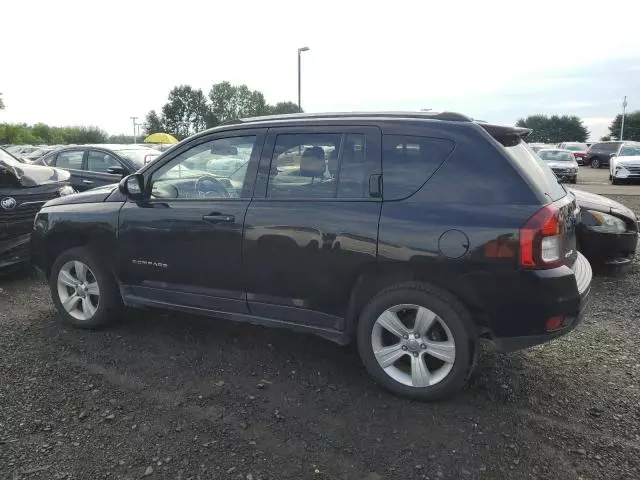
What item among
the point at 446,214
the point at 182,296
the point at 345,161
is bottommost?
the point at 182,296

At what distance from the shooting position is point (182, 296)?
4.05m

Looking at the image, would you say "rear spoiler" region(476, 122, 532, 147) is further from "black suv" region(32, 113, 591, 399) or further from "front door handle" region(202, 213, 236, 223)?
"front door handle" region(202, 213, 236, 223)

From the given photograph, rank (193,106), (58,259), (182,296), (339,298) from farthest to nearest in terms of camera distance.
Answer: (193,106)
(58,259)
(182,296)
(339,298)

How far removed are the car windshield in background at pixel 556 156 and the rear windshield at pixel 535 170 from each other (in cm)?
1922

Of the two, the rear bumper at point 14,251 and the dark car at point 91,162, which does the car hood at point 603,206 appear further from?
the dark car at point 91,162

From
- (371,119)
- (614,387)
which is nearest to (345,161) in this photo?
(371,119)

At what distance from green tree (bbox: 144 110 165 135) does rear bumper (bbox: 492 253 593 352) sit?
87072mm

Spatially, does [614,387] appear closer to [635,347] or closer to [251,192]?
[635,347]

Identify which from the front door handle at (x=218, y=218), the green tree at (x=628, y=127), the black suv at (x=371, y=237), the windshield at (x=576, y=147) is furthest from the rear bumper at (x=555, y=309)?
the green tree at (x=628, y=127)

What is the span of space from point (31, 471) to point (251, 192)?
2.11 meters

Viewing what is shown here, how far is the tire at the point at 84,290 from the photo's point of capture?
4379 mm

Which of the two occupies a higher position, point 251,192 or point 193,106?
point 193,106

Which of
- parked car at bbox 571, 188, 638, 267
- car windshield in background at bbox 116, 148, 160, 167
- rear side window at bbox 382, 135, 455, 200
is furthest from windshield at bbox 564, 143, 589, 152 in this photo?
rear side window at bbox 382, 135, 455, 200

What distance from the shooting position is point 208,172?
160 inches
